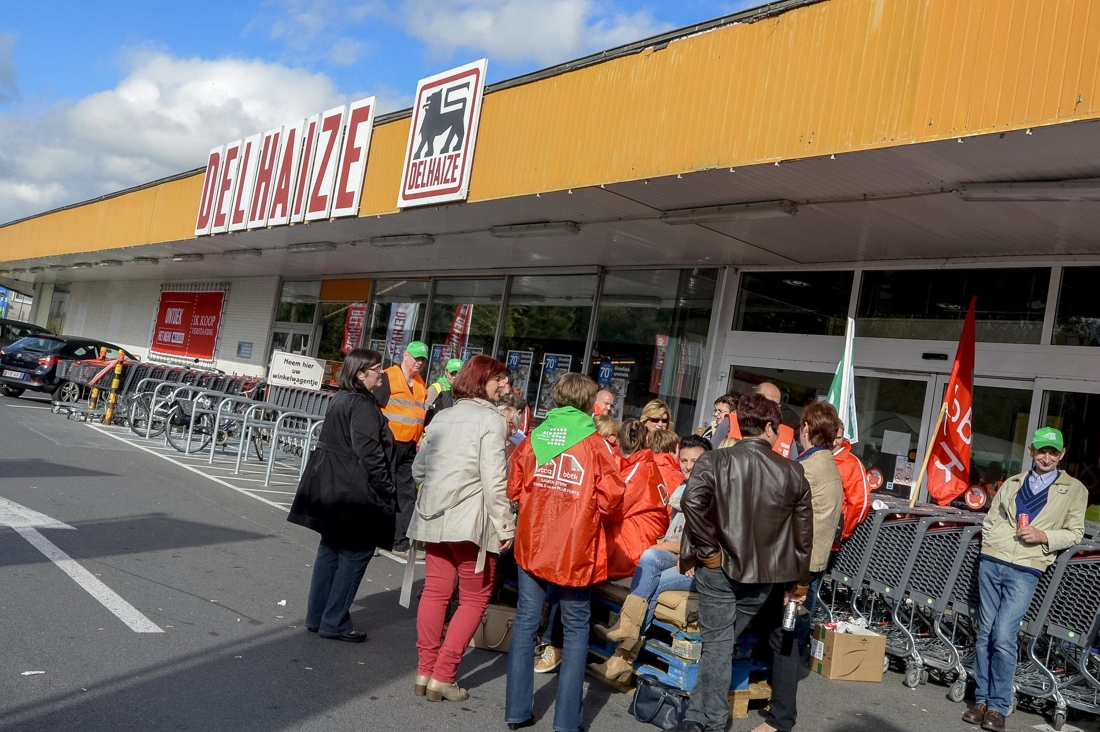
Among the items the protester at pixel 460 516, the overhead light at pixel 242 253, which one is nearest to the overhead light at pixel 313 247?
the overhead light at pixel 242 253

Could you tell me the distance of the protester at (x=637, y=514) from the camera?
597 cm

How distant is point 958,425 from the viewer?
26.3 feet

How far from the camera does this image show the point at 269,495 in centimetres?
1158

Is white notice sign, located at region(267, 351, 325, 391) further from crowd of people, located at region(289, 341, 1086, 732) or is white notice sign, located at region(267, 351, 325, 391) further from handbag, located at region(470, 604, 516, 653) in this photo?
handbag, located at region(470, 604, 516, 653)

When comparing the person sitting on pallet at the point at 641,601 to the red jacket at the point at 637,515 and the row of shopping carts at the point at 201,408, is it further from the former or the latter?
the row of shopping carts at the point at 201,408

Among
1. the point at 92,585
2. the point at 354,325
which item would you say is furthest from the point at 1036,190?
the point at 354,325

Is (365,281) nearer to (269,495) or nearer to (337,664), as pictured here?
(269,495)

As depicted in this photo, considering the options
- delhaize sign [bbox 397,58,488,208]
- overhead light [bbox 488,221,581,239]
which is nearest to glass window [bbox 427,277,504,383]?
overhead light [bbox 488,221,581,239]

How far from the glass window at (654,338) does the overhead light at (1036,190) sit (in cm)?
525

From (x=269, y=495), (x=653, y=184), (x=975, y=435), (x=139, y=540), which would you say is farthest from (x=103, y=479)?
(x=975, y=435)

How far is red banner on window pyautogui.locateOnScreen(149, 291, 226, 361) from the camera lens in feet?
86.0

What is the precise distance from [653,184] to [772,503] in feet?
14.0

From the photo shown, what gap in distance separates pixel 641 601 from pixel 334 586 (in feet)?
6.32

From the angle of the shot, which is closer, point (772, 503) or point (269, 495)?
point (772, 503)
